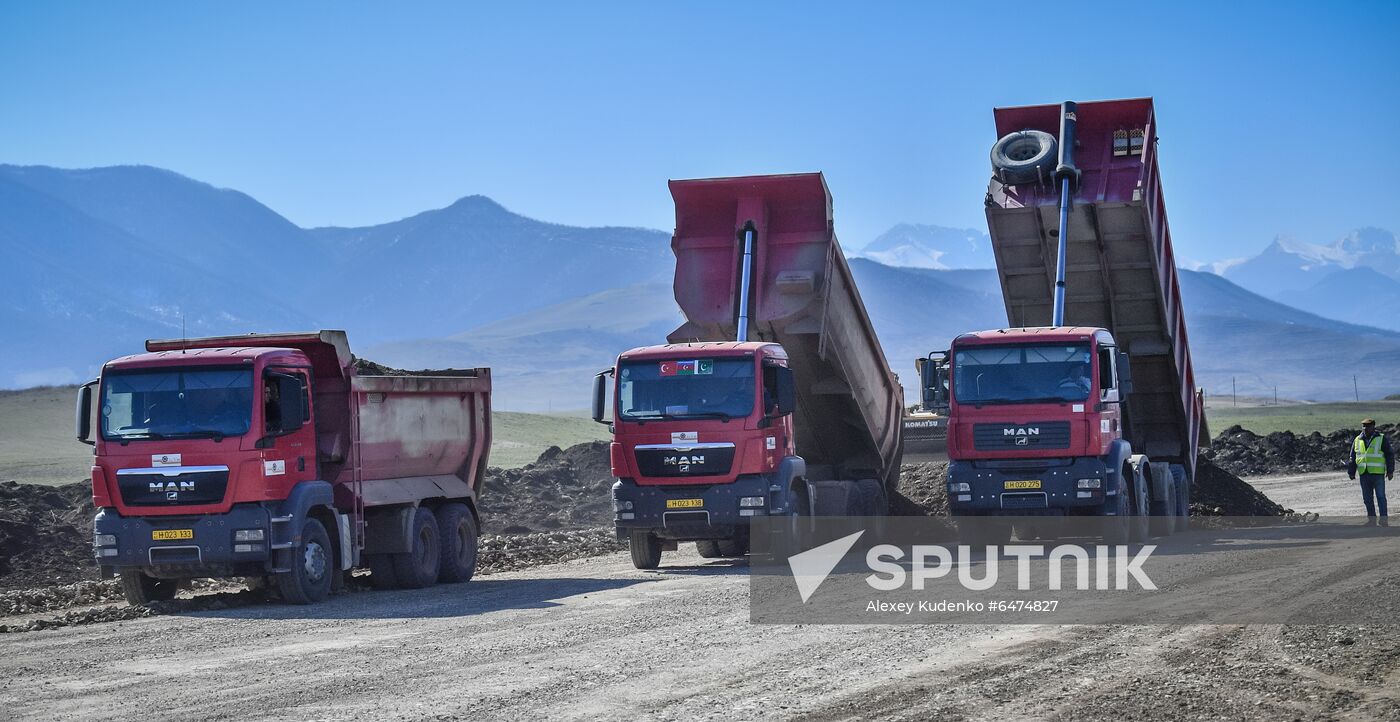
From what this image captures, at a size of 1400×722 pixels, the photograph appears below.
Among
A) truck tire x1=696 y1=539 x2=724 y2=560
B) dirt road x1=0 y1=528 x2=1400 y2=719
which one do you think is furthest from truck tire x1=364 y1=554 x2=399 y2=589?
truck tire x1=696 y1=539 x2=724 y2=560

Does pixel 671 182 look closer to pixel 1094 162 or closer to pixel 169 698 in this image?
pixel 1094 162

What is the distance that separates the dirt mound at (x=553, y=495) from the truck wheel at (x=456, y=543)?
29.9ft

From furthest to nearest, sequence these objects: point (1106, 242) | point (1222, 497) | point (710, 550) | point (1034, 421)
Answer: point (1222, 497), point (710, 550), point (1106, 242), point (1034, 421)

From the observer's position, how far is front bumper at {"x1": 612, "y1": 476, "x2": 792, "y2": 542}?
1894cm

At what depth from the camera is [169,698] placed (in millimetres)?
10766

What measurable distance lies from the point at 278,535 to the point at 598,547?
27.4 feet

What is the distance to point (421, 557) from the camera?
18.5 m

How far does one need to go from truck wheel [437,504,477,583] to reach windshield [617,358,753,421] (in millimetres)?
2271

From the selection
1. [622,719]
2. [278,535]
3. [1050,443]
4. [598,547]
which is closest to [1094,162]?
[1050,443]

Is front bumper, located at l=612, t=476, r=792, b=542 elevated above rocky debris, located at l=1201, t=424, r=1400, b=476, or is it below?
below

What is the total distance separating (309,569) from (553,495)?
59.2 feet

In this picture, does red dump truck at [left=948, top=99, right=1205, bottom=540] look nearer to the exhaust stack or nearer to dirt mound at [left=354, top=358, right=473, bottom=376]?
the exhaust stack

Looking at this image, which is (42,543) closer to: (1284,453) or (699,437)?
(699,437)

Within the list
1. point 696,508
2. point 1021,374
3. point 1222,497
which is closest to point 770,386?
point 696,508
